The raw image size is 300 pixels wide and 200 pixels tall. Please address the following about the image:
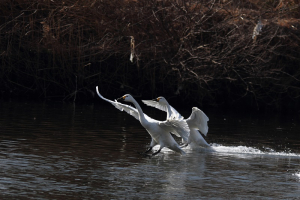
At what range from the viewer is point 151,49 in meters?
23.9

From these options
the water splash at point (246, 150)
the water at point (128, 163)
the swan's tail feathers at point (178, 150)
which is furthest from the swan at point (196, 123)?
the swan's tail feathers at point (178, 150)

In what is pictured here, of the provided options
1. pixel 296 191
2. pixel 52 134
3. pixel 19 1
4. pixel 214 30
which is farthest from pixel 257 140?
pixel 19 1

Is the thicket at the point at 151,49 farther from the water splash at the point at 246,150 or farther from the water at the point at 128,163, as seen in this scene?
the water splash at the point at 246,150

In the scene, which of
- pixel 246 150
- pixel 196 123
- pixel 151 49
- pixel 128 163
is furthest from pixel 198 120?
pixel 151 49

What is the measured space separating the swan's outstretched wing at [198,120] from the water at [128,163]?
1.73 ft

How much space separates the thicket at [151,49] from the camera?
77.5 ft

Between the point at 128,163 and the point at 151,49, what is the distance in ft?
44.7

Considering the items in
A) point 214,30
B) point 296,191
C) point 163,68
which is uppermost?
point 214,30

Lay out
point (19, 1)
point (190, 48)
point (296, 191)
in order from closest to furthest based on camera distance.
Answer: point (296, 191) → point (190, 48) → point (19, 1)

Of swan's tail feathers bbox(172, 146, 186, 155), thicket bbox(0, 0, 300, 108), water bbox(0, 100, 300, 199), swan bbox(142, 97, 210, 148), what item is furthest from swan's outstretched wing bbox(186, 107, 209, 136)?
thicket bbox(0, 0, 300, 108)

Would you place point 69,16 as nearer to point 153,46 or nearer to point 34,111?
point 153,46

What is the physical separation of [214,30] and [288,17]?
3.23 meters

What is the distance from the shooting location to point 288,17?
980 inches

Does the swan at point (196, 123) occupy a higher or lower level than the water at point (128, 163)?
higher
